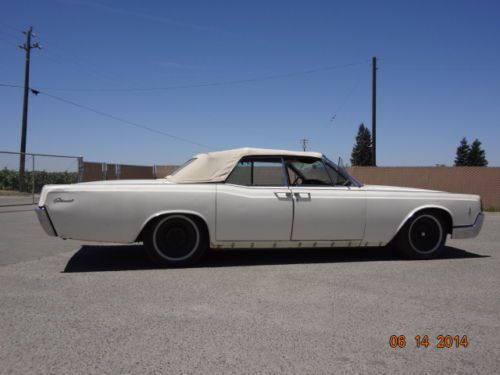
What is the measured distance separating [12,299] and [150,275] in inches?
51.8

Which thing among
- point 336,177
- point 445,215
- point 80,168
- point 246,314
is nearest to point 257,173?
point 336,177

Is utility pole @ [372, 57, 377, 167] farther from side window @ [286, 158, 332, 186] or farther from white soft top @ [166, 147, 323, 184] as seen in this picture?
white soft top @ [166, 147, 323, 184]

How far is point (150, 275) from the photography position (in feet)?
15.0

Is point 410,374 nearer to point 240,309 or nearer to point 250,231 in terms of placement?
point 240,309

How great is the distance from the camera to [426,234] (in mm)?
5594

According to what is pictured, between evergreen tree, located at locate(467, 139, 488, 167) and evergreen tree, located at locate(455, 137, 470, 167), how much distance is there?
24.3 inches

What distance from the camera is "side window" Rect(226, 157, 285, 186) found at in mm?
5176

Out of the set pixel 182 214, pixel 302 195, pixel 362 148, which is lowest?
pixel 182 214

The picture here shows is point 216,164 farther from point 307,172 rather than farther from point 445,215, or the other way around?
point 445,215

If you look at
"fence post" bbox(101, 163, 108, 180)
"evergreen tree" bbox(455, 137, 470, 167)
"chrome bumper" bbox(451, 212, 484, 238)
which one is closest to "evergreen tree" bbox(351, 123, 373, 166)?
"evergreen tree" bbox(455, 137, 470, 167)

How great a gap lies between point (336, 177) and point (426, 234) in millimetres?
1402

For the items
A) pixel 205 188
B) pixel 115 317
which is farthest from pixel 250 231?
pixel 115 317

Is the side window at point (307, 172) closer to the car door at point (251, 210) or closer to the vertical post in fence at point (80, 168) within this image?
the car door at point (251, 210)

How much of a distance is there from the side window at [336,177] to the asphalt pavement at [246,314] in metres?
0.99
